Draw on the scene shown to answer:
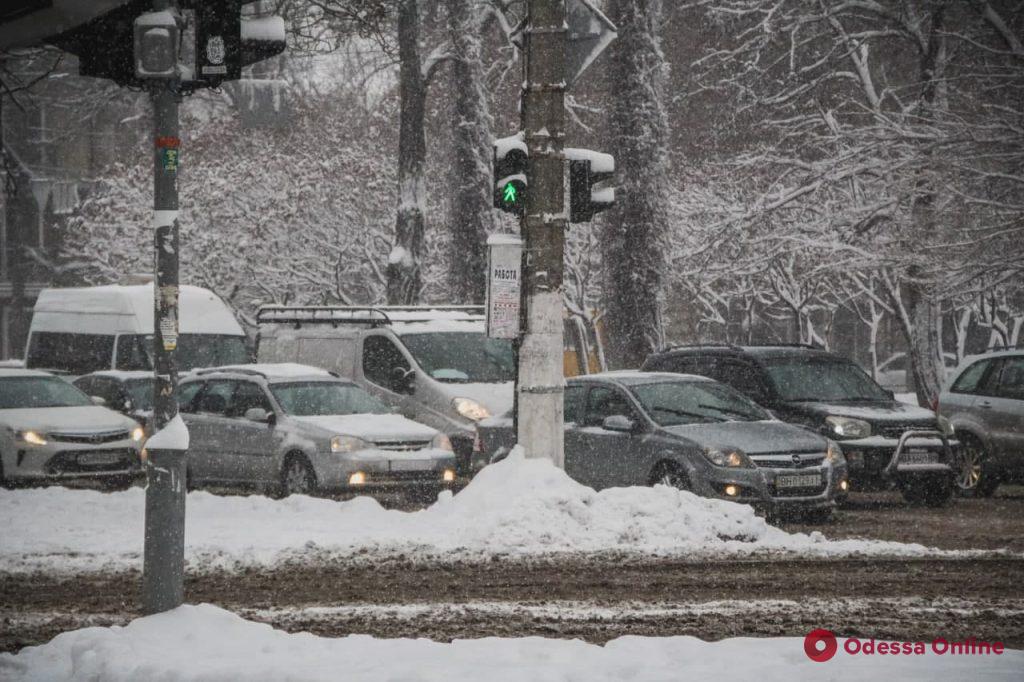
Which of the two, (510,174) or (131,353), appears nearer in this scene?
(510,174)

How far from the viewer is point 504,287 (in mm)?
13984

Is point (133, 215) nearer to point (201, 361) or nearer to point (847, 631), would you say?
point (201, 361)

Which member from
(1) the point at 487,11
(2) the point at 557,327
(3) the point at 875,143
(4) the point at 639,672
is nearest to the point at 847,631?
(4) the point at 639,672

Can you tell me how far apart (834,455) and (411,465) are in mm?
4752

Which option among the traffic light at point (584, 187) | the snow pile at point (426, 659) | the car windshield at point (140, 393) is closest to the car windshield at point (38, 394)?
the car windshield at point (140, 393)

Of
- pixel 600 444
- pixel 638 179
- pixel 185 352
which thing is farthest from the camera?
pixel 185 352

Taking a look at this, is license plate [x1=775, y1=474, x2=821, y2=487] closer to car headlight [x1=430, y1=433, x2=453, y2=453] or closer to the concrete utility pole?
the concrete utility pole

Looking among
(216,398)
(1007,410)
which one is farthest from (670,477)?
(216,398)

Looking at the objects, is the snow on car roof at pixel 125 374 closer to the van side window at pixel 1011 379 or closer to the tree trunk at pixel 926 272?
the tree trunk at pixel 926 272

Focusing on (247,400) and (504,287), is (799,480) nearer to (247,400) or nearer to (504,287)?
(504,287)

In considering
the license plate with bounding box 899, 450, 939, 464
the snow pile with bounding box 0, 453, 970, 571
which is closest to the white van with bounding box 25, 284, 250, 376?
the snow pile with bounding box 0, 453, 970, 571

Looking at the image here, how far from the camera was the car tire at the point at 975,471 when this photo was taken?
61.4 feet

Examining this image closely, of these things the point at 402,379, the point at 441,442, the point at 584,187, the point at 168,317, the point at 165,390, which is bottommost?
the point at 441,442

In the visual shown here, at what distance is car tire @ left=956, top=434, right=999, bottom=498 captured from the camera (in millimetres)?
18719
